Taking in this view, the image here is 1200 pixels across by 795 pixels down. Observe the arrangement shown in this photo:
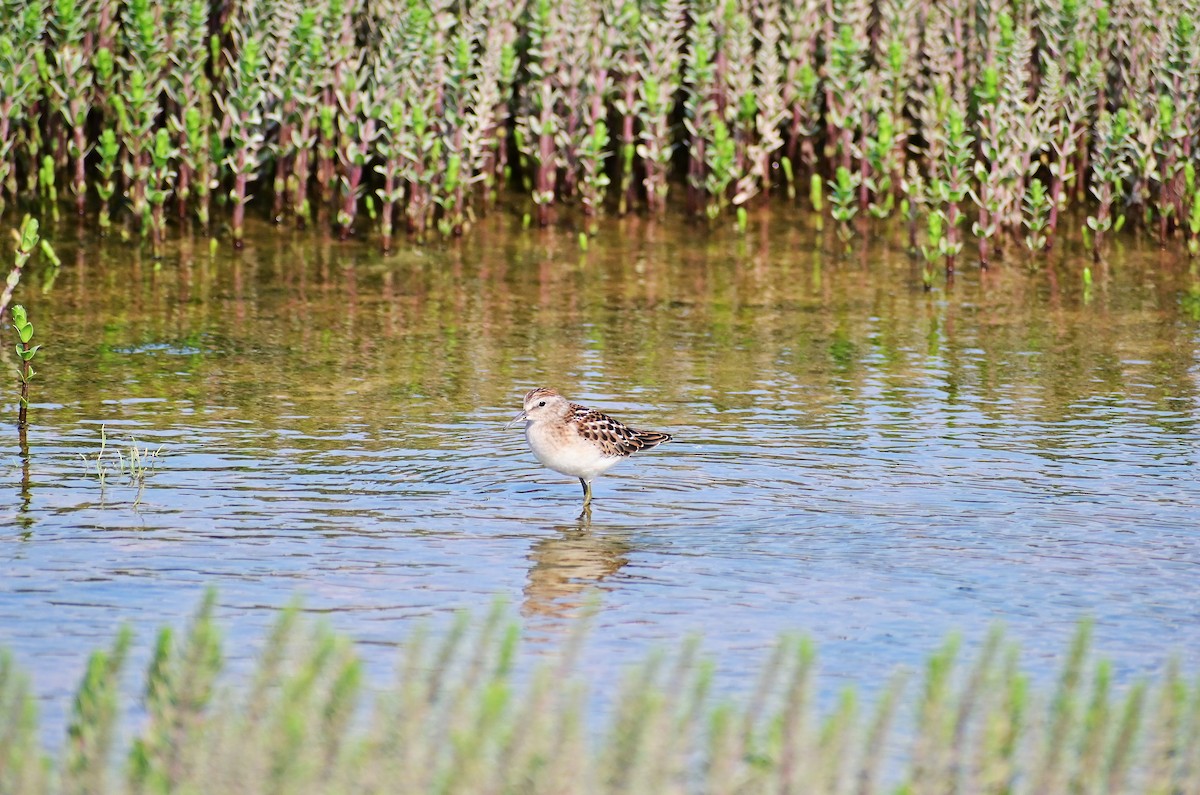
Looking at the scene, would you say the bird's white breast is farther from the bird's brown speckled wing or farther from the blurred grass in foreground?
the blurred grass in foreground

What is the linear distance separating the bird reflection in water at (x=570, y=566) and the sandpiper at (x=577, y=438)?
28 centimetres

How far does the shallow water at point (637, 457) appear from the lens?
7469mm

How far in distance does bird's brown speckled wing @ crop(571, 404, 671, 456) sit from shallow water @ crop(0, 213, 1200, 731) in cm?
22

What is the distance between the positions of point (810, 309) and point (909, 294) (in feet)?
2.91

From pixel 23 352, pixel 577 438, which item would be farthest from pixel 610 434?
pixel 23 352

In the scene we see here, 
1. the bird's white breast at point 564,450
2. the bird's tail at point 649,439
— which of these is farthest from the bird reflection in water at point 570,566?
the bird's tail at point 649,439

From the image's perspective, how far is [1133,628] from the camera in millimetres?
7262

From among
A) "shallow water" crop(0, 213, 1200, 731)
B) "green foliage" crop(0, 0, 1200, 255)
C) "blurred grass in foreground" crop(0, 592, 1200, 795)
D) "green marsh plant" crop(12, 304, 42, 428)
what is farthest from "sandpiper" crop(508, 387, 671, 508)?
"green foliage" crop(0, 0, 1200, 255)

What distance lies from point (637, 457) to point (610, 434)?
0.99 metres

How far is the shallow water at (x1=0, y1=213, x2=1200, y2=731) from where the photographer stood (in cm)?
747

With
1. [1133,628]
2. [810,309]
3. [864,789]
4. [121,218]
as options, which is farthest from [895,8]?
[864,789]

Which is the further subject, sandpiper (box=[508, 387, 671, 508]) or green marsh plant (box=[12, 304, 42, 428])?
green marsh plant (box=[12, 304, 42, 428])

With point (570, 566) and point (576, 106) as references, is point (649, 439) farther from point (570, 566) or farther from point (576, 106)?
point (576, 106)

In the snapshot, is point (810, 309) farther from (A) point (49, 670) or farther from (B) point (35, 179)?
(A) point (49, 670)
